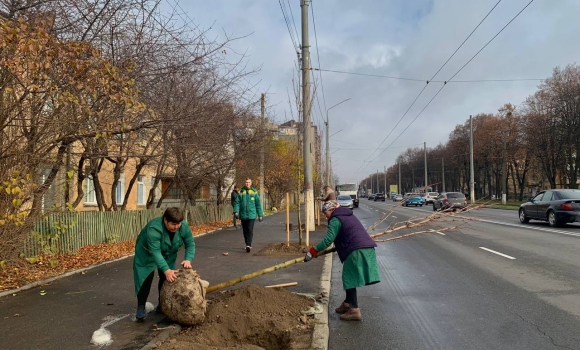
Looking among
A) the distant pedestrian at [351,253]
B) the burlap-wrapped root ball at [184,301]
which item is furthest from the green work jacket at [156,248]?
the distant pedestrian at [351,253]

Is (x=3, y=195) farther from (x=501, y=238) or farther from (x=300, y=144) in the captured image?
(x=501, y=238)

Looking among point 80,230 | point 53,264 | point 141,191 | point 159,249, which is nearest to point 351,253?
point 159,249

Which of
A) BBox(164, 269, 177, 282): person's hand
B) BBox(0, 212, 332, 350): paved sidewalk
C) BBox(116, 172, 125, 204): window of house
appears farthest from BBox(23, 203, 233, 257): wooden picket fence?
BBox(116, 172, 125, 204): window of house

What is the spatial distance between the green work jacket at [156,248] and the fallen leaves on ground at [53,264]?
337 cm

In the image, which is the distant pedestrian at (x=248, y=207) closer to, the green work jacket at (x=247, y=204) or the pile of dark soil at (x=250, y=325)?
the green work jacket at (x=247, y=204)

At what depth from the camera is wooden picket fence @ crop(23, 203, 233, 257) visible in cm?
940

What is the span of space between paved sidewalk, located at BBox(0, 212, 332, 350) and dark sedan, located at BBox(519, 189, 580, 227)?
11.9 meters

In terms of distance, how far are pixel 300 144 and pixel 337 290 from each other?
6.76 meters

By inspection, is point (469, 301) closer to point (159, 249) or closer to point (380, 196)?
point (159, 249)

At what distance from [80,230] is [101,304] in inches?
232

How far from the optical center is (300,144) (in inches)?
530

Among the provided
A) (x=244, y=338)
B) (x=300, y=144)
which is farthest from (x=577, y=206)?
(x=244, y=338)

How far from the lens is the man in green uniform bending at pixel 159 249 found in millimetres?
5059

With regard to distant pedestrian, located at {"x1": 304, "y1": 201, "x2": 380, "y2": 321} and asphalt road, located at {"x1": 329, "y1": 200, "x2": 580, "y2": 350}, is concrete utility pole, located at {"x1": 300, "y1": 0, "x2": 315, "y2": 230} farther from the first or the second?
distant pedestrian, located at {"x1": 304, "y1": 201, "x2": 380, "y2": 321}
